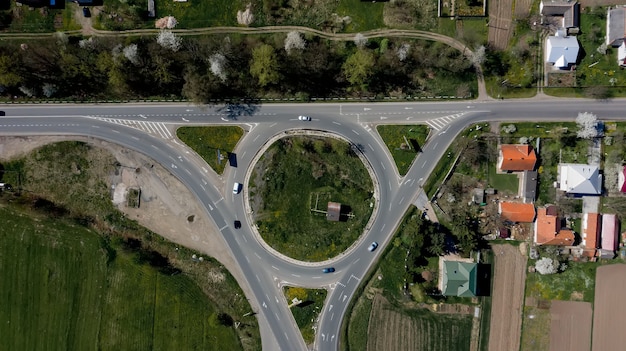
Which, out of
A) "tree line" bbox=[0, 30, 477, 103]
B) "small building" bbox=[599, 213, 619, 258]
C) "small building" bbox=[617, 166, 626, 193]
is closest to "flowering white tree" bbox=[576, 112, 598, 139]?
"small building" bbox=[617, 166, 626, 193]

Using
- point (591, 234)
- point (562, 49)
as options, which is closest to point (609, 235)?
point (591, 234)

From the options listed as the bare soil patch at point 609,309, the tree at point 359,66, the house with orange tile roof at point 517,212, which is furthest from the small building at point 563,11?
the bare soil patch at point 609,309

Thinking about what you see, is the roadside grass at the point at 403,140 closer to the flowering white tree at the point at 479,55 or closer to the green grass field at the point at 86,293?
the flowering white tree at the point at 479,55

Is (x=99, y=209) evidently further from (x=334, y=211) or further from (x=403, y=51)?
(x=403, y=51)

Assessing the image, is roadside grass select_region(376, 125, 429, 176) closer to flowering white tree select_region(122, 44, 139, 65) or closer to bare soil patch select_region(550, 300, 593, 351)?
bare soil patch select_region(550, 300, 593, 351)

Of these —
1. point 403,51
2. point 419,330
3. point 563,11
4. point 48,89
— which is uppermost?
point 563,11

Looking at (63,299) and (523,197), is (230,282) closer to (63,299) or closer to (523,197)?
(63,299)
